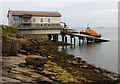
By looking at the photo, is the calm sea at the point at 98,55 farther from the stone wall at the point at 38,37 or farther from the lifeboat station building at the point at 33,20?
the lifeboat station building at the point at 33,20

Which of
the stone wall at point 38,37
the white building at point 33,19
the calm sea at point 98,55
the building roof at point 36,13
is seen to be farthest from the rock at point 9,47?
the building roof at point 36,13

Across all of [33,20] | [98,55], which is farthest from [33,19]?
[98,55]

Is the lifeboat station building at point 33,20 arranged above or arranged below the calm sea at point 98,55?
above

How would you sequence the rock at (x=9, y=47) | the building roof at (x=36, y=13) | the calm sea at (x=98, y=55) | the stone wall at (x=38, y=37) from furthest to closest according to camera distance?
the stone wall at (x=38, y=37) < the building roof at (x=36, y=13) < the calm sea at (x=98, y=55) < the rock at (x=9, y=47)

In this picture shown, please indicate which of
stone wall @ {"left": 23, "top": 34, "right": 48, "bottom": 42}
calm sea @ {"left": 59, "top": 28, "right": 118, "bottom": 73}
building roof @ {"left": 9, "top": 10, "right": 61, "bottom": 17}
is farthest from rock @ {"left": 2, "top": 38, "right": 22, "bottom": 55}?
building roof @ {"left": 9, "top": 10, "right": 61, "bottom": 17}

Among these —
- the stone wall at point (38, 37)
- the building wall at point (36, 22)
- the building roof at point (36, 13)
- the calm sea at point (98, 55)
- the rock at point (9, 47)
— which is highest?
the building roof at point (36, 13)

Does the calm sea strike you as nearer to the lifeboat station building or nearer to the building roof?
the lifeboat station building

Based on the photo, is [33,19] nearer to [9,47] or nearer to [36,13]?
[36,13]

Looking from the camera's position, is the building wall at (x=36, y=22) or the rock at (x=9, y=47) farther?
the building wall at (x=36, y=22)

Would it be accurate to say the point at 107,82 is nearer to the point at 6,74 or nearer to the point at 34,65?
the point at 34,65

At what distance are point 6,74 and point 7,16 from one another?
37.7 metres

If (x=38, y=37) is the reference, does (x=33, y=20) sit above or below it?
above

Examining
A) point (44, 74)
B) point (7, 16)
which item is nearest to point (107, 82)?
point (44, 74)

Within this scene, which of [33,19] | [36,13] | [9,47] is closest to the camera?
[9,47]
